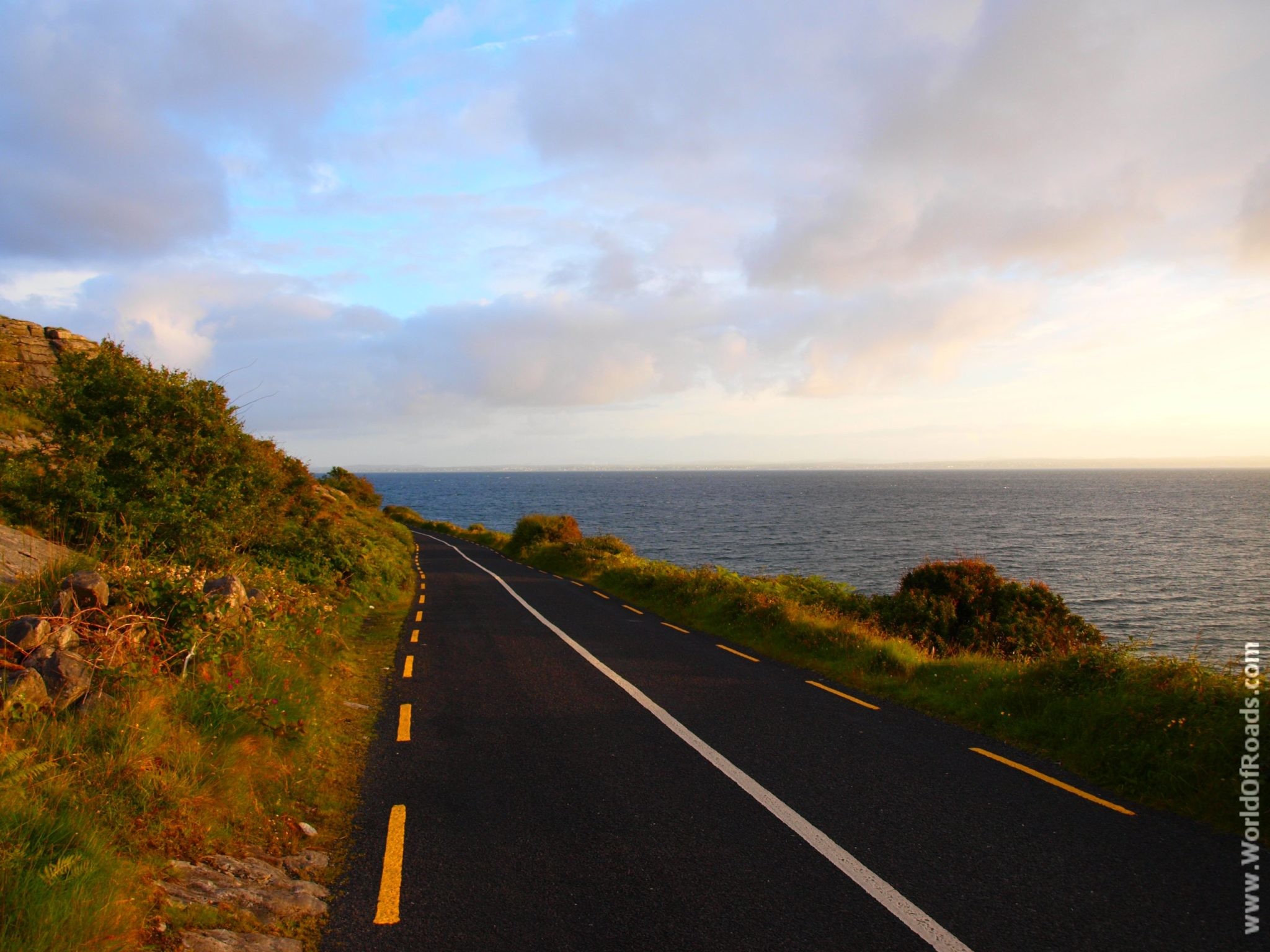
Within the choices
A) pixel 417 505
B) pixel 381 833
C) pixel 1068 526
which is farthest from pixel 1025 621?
pixel 417 505

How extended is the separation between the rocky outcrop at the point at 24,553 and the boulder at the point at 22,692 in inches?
113

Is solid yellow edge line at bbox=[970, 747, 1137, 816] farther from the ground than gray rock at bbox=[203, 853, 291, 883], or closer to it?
closer to it

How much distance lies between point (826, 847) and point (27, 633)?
7.19m

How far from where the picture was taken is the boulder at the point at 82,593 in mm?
6621

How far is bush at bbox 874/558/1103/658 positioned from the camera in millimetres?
17547

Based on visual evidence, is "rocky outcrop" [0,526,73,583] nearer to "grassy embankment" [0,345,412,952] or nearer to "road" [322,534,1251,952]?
"grassy embankment" [0,345,412,952]

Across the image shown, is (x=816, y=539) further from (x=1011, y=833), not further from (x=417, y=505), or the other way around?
(x=417, y=505)

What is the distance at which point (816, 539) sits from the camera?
6431 cm

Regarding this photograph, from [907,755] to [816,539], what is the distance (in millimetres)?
59094

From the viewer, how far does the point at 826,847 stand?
16.8ft

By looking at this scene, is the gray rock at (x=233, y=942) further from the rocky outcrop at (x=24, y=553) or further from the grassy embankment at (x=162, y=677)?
the rocky outcrop at (x=24, y=553)

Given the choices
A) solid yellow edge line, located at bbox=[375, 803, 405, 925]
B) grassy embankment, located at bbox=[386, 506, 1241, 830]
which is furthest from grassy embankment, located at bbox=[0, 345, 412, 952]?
grassy embankment, located at bbox=[386, 506, 1241, 830]

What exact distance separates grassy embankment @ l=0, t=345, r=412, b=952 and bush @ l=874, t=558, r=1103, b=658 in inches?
544

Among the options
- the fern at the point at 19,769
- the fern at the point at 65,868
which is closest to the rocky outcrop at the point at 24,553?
the fern at the point at 19,769
